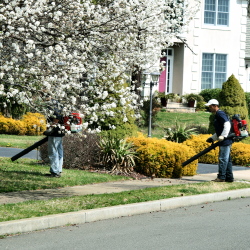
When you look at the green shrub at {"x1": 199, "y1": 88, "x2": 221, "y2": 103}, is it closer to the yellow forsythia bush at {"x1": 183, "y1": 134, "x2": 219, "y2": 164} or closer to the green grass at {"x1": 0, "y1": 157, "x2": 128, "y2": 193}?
the yellow forsythia bush at {"x1": 183, "y1": 134, "x2": 219, "y2": 164}

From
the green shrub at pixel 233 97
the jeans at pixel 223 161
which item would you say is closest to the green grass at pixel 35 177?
the jeans at pixel 223 161

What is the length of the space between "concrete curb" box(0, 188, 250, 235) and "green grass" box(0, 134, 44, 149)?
802 centimetres

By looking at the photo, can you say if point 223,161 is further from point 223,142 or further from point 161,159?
point 161,159

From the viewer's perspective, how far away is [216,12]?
32719 millimetres

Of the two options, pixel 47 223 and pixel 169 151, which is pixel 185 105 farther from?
pixel 47 223

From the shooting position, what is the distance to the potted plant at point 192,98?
30.2 metres

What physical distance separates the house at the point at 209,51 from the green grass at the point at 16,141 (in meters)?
11.7

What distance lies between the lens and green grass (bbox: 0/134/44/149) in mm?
19425

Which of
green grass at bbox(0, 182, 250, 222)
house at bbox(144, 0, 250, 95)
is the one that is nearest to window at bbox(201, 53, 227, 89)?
house at bbox(144, 0, 250, 95)

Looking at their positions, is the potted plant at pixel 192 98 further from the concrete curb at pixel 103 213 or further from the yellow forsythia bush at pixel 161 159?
the concrete curb at pixel 103 213

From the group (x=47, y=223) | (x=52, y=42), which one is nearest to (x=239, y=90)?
A: (x=52, y=42)

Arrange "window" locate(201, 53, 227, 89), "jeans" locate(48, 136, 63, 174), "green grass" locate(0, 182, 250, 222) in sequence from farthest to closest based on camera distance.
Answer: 1. "window" locate(201, 53, 227, 89)
2. "jeans" locate(48, 136, 63, 174)
3. "green grass" locate(0, 182, 250, 222)

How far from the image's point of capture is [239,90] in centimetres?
2098

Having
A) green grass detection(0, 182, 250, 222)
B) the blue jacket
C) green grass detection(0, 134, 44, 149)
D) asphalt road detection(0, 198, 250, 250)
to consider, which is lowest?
asphalt road detection(0, 198, 250, 250)
